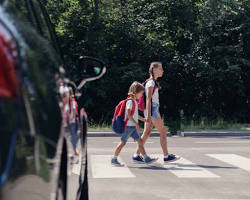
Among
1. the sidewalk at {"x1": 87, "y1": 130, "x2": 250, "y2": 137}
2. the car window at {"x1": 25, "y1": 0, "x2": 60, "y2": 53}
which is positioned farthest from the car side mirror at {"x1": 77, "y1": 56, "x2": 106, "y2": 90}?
the sidewalk at {"x1": 87, "y1": 130, "x2": 250, "y2": 137}

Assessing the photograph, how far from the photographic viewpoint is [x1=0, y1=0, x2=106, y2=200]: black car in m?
1.63

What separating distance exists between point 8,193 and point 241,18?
24209mm

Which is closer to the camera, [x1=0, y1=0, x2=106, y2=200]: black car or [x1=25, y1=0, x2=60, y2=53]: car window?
[x1=0, y1=0, x2=106, y2=200]: black car

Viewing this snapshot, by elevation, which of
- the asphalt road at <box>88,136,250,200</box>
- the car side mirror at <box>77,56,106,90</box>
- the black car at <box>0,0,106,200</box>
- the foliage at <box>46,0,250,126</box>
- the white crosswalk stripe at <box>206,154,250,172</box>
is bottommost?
the asphalt road at <box>88,136,250,200</box>

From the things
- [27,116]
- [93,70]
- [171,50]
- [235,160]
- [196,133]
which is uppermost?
[171,50]

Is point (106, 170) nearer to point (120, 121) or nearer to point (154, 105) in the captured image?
point (120, 121)

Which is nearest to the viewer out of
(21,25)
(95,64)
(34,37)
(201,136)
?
(21,25)

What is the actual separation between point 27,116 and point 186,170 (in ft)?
23.0

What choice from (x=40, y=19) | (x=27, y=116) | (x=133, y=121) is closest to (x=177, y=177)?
(x=133, y=121)

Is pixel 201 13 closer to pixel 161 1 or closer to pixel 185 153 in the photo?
pixel 161 1

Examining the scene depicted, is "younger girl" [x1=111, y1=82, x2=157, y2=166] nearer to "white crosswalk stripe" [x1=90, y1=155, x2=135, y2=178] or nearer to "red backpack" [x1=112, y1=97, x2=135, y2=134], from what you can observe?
"red backpack" [x1=112, y1=97, x2=135, y2=134]

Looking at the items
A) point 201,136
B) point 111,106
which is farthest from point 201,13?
point 201,136

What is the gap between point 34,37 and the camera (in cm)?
224

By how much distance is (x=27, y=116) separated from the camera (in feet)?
5.91
